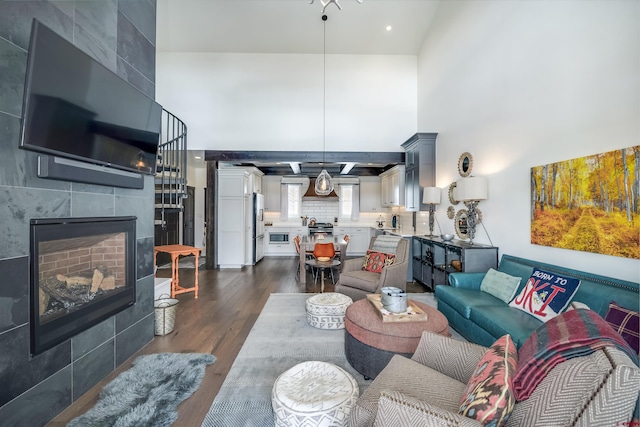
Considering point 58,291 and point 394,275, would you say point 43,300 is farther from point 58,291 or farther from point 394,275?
point 394,275

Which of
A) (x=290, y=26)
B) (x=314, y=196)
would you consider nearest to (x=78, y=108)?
(x=290, y=26)

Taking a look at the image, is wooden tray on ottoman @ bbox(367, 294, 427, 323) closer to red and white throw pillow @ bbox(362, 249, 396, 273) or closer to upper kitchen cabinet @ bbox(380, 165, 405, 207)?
red and white throw pillow @ bbox(362, 249, 396, 273)

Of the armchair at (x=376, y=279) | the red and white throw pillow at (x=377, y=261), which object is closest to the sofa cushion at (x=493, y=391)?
the armchair at (x=376, y=279)

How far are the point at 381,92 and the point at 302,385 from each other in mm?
5753

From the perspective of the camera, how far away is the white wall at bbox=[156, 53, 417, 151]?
555 cm

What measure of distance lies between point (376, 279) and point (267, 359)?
65.1 inches

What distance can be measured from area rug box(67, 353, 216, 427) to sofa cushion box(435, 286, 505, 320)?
2363 millimetres

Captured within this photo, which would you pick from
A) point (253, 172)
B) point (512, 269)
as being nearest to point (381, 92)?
point (253, 172)

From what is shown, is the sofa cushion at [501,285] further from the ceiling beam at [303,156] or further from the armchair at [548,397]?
the ceiling beam at [303,156]

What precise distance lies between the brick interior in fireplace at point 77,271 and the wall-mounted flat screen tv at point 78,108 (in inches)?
23.9

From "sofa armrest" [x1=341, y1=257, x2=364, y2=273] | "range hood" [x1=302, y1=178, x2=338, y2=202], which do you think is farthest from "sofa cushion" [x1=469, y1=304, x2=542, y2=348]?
"range hood" [x1=302, y1=178, x2=338, y2=202]

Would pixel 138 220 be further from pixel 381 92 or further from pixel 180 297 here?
pixel 381 92

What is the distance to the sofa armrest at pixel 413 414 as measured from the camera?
2.54ft

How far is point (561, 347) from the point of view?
912 millimetres
